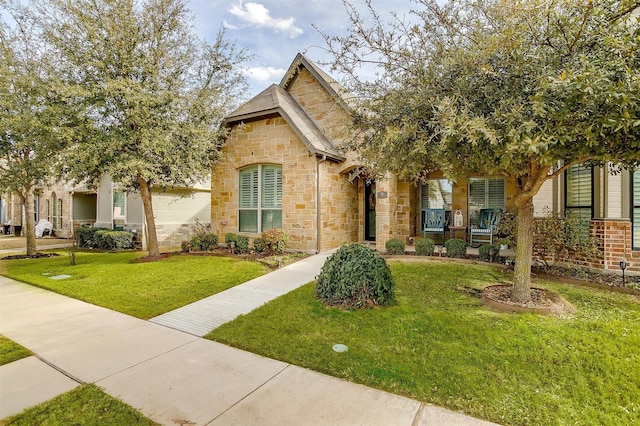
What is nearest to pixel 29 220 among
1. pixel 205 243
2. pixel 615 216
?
pixel 205 243

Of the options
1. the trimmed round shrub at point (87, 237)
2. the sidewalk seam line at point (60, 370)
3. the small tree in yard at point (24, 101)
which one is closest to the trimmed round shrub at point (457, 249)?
the sidewalk seam line at point (60, 370)

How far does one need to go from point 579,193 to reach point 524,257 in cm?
386

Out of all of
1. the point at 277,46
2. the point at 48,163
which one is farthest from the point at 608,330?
the point at 48,163

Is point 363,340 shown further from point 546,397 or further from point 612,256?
point 612,256

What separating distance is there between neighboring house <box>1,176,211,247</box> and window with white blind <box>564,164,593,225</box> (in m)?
13.8

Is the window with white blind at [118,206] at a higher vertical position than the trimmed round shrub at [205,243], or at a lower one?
higher

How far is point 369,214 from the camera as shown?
12.4m

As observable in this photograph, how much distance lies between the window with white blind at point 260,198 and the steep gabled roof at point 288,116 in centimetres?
168

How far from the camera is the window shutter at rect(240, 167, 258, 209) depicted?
11258 millimetres

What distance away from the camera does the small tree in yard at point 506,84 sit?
10.3 feet

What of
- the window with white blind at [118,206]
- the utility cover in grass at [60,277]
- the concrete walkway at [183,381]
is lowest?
the concrete walkway at [183,381]

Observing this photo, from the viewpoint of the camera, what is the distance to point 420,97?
4.19 m

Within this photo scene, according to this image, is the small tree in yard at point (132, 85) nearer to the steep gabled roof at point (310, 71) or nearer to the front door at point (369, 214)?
the steep gabled roof at point (310, 71)

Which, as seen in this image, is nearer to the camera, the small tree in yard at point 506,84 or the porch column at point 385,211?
the small tree in yard at point 506,84
